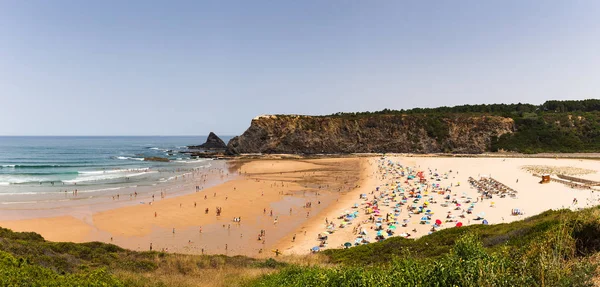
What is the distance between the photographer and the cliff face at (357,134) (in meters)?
83.6

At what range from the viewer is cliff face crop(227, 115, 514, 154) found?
83.6 metres

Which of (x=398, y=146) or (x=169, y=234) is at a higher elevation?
(x=398, y=146)

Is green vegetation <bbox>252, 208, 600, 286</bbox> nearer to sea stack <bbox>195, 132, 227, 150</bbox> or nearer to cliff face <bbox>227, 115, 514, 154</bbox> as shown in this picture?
cliff face <bbox>227, 115, 514, 154</bbox>

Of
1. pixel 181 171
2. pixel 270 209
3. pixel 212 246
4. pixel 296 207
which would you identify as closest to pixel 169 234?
pixel 212 246

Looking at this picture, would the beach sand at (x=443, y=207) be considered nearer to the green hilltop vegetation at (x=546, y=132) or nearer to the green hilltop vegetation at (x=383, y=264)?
the green hilltop vegetation at (x=383, y=264)

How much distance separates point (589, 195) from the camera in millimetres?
27656

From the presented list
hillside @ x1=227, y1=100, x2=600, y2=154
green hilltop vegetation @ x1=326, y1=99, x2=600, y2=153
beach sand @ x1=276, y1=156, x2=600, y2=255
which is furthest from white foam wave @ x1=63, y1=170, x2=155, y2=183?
green hilltop vegetation @ x1=326, y1=99, x2=600, y2=153

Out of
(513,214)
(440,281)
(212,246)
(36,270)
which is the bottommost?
(212,246)

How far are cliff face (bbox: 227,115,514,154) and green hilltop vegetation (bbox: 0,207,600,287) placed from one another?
69.8 meters

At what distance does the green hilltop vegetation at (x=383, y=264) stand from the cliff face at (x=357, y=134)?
69.8 m

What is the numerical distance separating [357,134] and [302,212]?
204 ft

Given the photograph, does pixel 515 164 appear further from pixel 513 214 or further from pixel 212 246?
pixel 212 246

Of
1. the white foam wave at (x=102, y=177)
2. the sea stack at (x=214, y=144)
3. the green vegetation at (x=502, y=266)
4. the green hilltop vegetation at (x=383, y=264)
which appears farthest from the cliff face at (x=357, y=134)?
the green vegetation at (x=502, y=266)

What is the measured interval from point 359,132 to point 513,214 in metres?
66.2
